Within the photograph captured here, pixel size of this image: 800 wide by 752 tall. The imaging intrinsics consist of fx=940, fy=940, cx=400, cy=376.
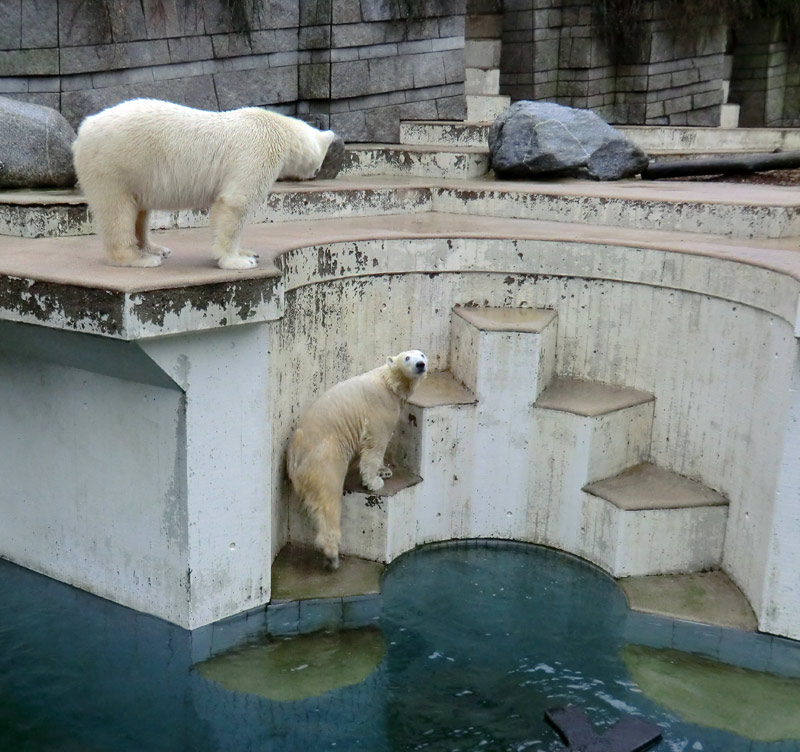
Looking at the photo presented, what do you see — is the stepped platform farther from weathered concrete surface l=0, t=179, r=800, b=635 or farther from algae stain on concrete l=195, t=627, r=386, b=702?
algae stain on concrete l=195, t=627, r=386, b=702

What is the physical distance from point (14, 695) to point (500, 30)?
1066 cm

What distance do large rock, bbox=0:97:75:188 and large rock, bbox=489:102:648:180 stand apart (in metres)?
3.55

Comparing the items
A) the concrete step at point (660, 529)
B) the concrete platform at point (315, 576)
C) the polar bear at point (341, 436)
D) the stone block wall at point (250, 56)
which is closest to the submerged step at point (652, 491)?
the concrete step at point (660, 529)

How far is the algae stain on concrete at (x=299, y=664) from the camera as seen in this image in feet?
13.0

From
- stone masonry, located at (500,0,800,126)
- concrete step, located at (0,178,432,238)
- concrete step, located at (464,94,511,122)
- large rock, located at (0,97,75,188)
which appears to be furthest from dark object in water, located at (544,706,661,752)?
stone masonry, located at (500,0,800,126)

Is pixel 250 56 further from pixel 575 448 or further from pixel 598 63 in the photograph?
pixel 598 63

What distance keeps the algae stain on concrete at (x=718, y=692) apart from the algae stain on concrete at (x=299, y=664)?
3.92ft

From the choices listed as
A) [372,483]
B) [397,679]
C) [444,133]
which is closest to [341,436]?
[372,483]

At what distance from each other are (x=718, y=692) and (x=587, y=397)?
178cm

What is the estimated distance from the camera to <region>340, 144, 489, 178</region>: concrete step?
26.8 feet

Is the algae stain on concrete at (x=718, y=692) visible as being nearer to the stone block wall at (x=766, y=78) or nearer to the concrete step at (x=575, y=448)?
the concrete step at (x=575, y=448)

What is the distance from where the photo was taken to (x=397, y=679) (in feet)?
13.2

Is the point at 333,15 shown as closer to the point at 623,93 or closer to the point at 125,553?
the point at 623,93

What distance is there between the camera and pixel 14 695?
3816 millimetres
